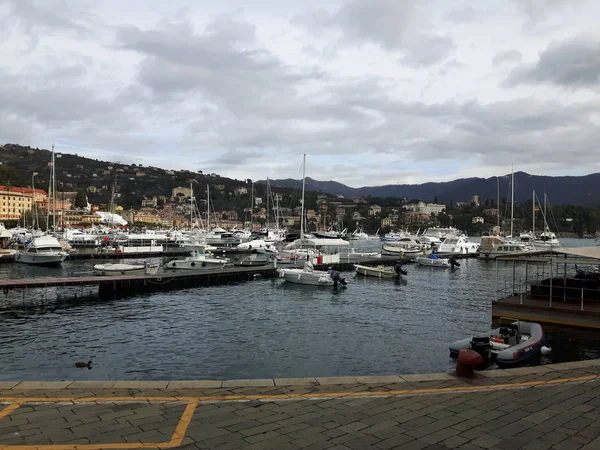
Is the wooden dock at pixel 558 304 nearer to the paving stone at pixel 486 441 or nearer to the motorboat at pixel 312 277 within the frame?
the paving stone at pixel 486 441

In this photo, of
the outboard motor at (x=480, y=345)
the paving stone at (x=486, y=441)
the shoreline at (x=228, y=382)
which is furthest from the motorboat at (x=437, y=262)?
the paving stone at (x=486, y=441)

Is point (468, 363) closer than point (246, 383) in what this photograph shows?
No

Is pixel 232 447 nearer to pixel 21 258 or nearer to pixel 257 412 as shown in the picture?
pixel 257 412


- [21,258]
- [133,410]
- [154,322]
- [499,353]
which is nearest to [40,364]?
[154,322]

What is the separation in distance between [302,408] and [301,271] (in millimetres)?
30654

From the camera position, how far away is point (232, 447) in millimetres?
6000

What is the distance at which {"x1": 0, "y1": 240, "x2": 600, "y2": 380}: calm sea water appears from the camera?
15039mm

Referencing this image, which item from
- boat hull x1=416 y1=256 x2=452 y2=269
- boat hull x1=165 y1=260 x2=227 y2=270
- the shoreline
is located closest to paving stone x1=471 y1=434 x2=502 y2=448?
the shoreline

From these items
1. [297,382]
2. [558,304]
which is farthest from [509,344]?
[297,382]

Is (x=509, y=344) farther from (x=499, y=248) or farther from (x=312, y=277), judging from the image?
(x=499, y=248)

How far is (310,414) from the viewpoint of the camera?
7184 mm

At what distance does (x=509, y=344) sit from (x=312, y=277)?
75.5ft

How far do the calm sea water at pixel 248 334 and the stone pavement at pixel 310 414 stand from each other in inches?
234

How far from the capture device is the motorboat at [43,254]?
51.2m
